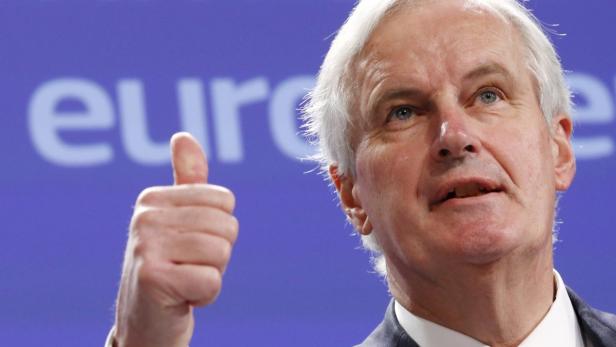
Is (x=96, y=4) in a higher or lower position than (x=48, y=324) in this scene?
higher

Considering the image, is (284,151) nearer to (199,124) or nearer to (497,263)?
(199,124)

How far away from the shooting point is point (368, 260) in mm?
2762

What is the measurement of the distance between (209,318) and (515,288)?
911 mm

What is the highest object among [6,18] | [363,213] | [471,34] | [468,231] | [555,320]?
[6,18]

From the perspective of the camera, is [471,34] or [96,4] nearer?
[471,34]

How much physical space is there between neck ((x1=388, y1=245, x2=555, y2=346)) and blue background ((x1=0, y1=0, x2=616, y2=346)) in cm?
74

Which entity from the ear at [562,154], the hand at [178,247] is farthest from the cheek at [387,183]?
the hand at [178,247]

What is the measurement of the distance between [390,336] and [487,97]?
1.37 feet

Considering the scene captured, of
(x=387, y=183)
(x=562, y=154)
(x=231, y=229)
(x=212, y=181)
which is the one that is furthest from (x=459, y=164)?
(x=212, y=181)

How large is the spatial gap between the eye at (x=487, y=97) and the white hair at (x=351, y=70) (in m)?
0.12

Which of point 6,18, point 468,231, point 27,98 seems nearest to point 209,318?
point 27,98

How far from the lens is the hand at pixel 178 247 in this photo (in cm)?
145

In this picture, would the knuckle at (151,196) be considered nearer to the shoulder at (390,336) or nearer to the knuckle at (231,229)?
the knuckle at (231,229)

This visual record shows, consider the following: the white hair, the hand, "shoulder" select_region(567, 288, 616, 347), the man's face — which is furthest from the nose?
the hand
